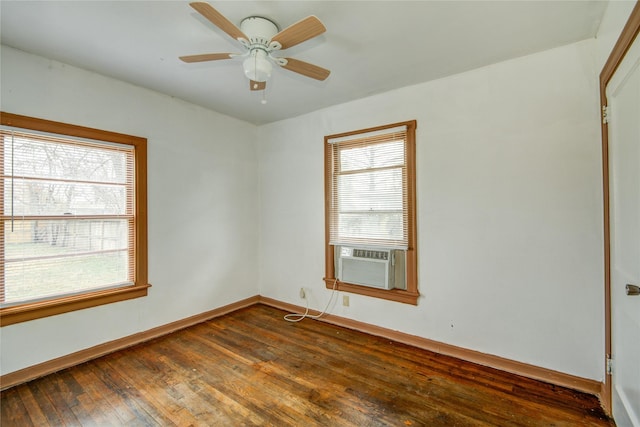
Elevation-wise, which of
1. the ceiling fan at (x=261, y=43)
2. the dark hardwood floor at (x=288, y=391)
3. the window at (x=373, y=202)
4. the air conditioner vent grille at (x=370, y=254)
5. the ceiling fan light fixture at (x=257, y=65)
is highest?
the ceiling fan at (x=261, y=43)

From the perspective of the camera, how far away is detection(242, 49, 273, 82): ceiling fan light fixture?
186 cm

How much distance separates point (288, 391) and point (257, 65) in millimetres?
2303

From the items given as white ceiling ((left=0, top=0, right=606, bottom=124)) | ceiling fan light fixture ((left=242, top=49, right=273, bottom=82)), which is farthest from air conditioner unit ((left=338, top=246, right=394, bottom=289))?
ceiling fan light fixture ((left=242, top=49, right=273, bottom=82))

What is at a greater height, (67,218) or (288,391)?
(67,218)

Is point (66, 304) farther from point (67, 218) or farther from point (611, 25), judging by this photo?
point (611, 25)

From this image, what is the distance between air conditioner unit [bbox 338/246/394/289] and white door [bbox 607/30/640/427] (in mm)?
1598

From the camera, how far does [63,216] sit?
2.45 m

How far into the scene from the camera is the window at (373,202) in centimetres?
284

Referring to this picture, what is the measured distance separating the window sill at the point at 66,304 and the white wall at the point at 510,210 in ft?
7.84

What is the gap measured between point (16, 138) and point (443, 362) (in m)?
3.96

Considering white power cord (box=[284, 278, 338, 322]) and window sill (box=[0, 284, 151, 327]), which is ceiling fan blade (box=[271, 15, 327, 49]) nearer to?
white power cord (box=[284, 278, 338, 322])

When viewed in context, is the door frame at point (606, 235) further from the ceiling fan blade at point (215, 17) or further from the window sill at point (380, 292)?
the ceiling fan blade at point (215, 17)

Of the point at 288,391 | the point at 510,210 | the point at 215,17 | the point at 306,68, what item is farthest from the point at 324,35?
the point at 288,391

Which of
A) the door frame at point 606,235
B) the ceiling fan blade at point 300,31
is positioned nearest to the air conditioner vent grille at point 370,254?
the door frame at point 606,235
